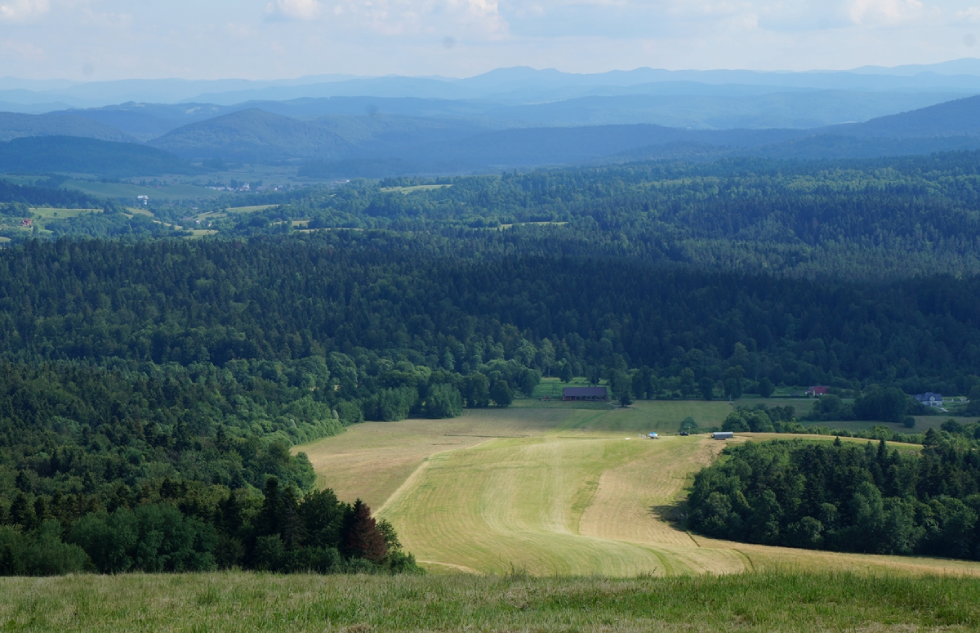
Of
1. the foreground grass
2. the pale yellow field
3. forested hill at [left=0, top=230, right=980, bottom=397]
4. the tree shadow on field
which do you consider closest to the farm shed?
forested hill at [left=0, top=230, right=980, bottom=397]

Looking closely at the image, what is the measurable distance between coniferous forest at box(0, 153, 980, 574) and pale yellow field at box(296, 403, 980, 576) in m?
4.08

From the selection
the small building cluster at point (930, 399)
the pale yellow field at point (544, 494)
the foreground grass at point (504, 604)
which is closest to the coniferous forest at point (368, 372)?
the small building cluster at point (930, 399)

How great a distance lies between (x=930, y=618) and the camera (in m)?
26.7

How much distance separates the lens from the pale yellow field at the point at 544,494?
50062 mm

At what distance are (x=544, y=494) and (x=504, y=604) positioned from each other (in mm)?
44883

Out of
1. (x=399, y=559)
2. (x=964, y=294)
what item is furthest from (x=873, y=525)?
(x=964, y=294)

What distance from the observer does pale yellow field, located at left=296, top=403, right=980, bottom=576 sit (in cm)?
5006

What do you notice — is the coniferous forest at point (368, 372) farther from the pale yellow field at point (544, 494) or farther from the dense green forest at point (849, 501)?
the pale yellow field at point (544, 494)

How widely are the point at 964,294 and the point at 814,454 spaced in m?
89.0

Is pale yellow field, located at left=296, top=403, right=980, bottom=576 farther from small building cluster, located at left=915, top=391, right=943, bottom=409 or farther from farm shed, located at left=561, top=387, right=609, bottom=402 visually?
small building cluster, located at left=915, top=391, right=943, bottom=409

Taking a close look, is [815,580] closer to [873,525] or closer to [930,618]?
[930,618]

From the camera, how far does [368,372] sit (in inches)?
5207

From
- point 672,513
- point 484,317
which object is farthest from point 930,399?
point 484,317

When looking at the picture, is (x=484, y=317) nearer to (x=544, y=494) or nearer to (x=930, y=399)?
(x=930, y=399)
